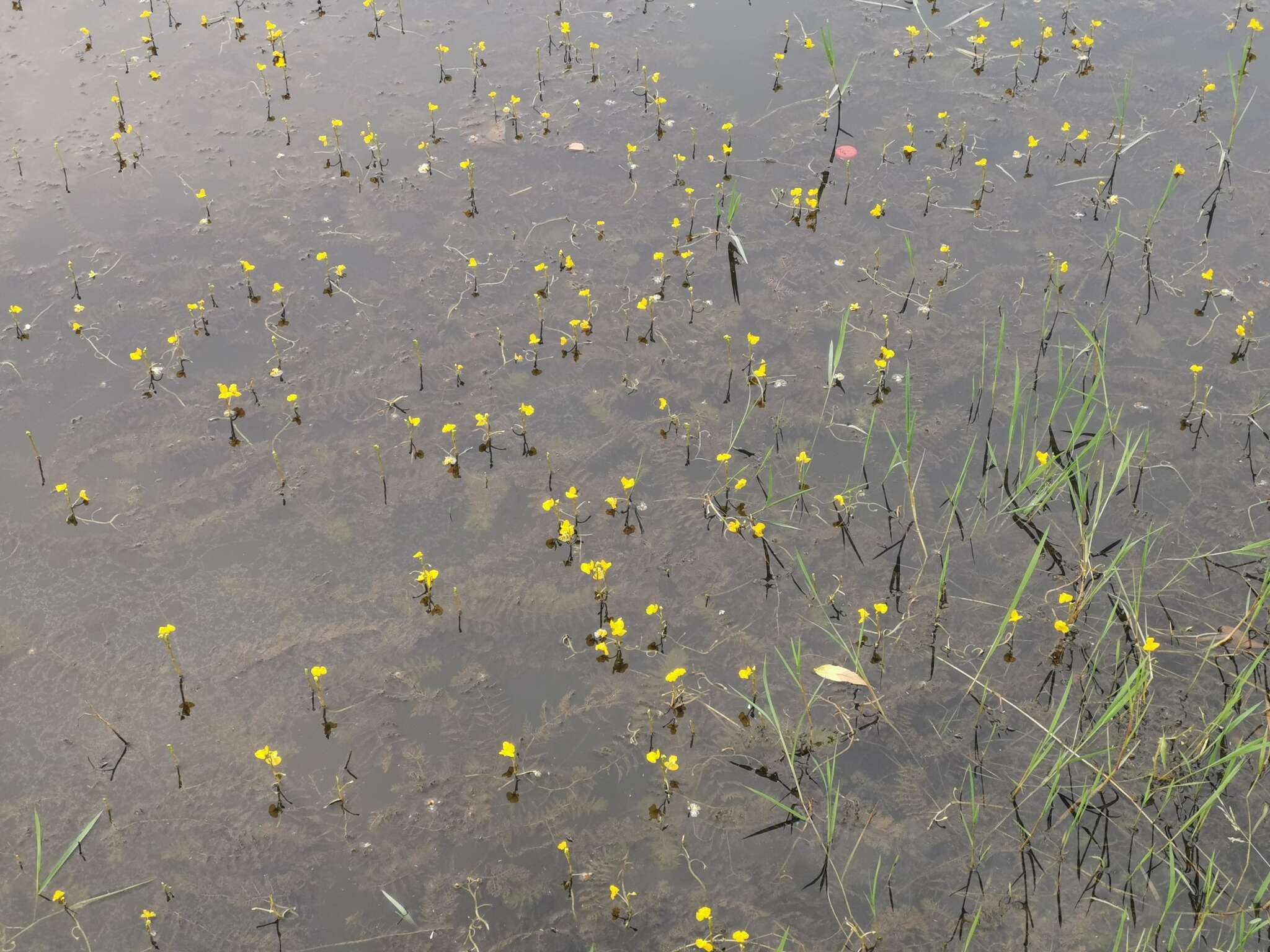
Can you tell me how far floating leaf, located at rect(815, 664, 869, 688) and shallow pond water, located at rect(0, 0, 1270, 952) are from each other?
26 millimetres

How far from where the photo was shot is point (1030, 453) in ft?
16.2

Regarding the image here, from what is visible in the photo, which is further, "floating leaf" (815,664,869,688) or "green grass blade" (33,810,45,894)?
"floating leaf" (815,664,869,688)

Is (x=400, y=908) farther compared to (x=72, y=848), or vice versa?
(x=72, y=848)

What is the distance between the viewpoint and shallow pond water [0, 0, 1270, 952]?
3.71 meters

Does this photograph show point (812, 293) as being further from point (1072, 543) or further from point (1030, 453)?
point (1072, 543)

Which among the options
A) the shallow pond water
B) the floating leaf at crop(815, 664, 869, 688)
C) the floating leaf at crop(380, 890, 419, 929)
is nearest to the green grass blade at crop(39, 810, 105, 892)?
the shallow pond water

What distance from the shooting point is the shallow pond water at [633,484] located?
12.2 ft

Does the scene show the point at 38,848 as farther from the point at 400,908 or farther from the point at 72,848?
the point at 400,908

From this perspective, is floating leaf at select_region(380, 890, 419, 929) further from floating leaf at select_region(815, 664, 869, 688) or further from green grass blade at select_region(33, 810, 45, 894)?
floating leaf at select_region(815, 664, 869, 688)

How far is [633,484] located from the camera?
471 cm

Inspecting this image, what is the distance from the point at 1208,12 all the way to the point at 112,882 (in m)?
7.88

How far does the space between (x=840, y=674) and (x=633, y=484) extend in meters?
1.18

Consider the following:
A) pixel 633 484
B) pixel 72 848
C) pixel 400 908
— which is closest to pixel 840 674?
pixel 633 484

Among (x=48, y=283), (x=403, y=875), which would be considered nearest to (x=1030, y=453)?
(x=403, y=875)
